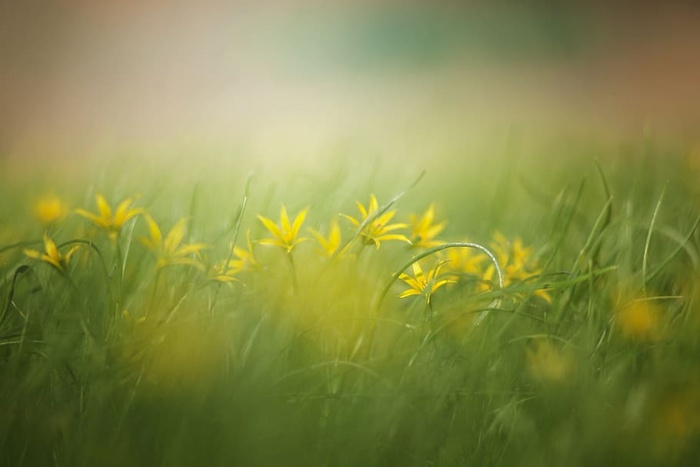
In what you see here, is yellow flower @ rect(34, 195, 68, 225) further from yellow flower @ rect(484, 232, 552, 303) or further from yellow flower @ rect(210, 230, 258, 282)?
yellow flower @ rect(484, 232, 552, 303)

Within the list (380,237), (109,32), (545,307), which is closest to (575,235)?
(545,307)

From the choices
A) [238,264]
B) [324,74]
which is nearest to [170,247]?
[238,264]

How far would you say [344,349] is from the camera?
2.54 feet

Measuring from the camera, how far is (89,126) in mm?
1419

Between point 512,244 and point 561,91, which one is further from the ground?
point 561,91

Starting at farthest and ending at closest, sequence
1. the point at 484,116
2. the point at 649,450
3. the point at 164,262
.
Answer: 1. the point at 484,116
2. the point at 164,262
3. the point at 649,450

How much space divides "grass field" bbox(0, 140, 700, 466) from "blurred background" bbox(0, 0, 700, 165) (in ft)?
1.28

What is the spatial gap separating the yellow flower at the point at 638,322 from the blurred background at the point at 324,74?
80 cm

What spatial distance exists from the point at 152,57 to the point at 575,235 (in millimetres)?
917

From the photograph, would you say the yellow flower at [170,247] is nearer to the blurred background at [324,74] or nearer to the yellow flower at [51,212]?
the yellow flower at [51,212]

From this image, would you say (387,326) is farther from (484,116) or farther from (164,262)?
(484,116)

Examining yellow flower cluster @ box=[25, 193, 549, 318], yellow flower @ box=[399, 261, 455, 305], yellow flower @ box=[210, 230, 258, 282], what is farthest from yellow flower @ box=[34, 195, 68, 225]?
yellow flower @ box=[399, 261, 455, 305]

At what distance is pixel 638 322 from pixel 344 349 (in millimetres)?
335

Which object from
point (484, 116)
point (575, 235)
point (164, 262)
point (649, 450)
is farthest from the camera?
point (484, 116)
